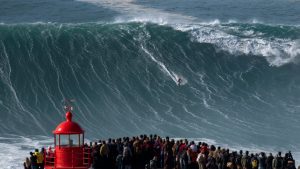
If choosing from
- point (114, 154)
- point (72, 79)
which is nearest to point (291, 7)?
point (72, 79)

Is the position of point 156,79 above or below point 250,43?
below

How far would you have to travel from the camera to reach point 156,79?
44625mm

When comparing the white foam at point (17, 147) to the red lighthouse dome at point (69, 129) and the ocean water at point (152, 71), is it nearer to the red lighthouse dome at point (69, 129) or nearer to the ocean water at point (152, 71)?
the ocean water at point (152, 71)

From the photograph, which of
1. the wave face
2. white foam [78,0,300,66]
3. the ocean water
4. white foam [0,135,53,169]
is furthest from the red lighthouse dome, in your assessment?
white foam [78,0,300,66]

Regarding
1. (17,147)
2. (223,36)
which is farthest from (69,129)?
(223,36)

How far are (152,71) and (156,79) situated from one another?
1.12 meters

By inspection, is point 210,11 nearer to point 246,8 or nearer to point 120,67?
point 246,8

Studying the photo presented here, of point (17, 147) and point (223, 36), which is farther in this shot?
point (223, 36)

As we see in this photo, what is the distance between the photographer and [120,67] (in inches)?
1800

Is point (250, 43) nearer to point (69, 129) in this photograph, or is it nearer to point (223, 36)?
point (223, 36)

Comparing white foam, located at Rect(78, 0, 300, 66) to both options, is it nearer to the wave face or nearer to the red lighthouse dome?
the wave face

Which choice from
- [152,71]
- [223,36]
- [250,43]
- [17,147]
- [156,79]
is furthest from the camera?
[223,36]

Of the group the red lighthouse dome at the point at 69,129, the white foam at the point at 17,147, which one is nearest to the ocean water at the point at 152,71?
the white foam at the point at 17,147

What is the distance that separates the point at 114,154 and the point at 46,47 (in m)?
19.6
